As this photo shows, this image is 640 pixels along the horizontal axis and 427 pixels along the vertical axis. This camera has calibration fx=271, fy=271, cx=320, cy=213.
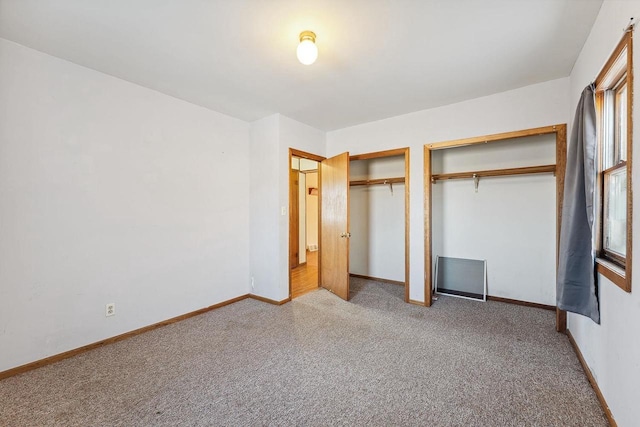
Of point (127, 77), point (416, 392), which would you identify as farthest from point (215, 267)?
point (416, 392)

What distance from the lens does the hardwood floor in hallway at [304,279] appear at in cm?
409

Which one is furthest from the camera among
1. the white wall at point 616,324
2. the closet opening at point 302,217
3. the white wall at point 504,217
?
the closet opening at point 302,217

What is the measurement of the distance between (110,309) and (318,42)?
293 cm

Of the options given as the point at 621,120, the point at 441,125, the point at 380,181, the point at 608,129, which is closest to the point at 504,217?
the point at 441,125

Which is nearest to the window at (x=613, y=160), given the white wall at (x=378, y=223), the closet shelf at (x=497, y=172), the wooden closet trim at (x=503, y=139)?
the wooden closet trim at (x=503, y=139)

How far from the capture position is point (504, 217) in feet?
11.5

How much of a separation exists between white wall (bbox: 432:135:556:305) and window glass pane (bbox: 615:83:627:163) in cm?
170

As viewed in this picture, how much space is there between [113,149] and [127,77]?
2.27 feet

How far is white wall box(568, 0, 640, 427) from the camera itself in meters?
1.25

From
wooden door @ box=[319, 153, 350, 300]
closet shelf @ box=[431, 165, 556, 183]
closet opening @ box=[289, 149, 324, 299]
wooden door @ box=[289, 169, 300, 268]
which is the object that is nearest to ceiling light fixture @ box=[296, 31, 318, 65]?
wooden door @ box=[319, 153, 350, 300]

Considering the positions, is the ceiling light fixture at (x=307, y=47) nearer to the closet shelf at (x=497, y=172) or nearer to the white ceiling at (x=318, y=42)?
the white ceiling at (x=318, y=42)


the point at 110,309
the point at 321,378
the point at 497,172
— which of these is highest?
the point at 497,172

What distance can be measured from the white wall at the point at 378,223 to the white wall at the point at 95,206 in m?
2.33

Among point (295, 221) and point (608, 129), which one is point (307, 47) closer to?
point (608, 129)
